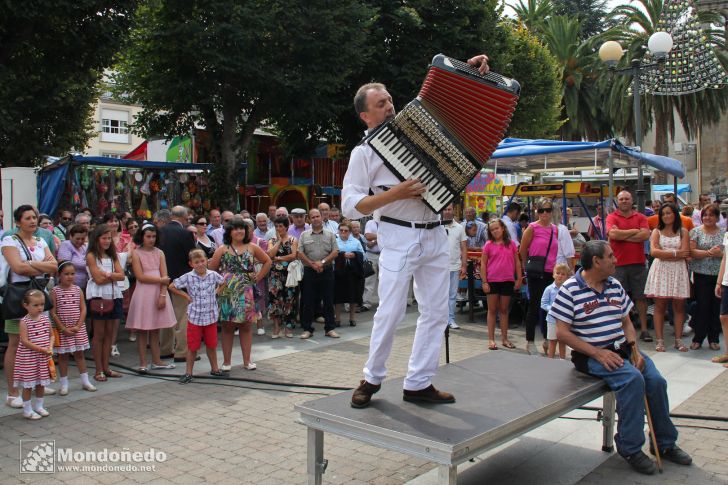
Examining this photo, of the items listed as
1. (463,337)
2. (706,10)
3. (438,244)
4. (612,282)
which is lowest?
(463,337)

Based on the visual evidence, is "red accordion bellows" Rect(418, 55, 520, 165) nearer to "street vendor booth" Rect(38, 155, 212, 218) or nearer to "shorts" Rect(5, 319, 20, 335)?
"shorts" Rect(5, 319, 20, 335)

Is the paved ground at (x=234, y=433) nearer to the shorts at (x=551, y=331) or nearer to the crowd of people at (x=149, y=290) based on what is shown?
the crowd of people at (x=149, y=290)

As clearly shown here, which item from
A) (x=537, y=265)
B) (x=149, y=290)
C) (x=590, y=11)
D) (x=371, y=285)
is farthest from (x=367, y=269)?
(x=590, y=11)

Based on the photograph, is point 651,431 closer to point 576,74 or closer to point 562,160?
point 562,160

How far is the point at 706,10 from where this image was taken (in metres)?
33.3

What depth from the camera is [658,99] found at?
109 ft

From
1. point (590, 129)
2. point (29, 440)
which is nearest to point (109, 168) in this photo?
point (29, 440)

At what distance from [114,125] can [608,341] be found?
3753 centimetres

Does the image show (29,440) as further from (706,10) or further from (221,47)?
(706,10)

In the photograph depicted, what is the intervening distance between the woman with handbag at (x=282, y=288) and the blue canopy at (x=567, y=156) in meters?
3.96

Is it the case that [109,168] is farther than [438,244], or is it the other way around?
[109,168]

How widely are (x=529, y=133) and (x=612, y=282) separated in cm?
2335

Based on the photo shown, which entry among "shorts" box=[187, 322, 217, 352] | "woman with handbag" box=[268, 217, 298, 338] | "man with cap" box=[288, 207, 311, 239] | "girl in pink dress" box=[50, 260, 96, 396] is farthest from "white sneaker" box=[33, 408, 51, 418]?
"man with cap" box=[288, 207, 311, 239]

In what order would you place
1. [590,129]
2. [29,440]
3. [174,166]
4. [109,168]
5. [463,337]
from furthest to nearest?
1. [590,129]
2. [174,166]
3. [109,168]
4. [463,337]
5. [29,440]
